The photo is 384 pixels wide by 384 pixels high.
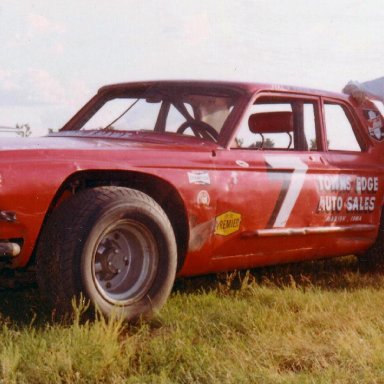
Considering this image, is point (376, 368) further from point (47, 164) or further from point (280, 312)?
point (47, 164)

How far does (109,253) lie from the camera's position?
419cm

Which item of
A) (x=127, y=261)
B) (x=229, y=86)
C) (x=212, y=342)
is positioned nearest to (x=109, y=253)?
(x=127, y=261)

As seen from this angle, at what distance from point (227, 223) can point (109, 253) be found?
86 cm

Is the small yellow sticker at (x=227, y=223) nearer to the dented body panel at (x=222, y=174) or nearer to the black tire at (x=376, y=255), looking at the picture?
the dented body panel at (x=222, y=174)

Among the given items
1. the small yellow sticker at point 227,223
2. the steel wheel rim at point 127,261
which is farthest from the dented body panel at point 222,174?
the steel wheel rim at point 127,261

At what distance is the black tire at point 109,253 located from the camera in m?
3.89

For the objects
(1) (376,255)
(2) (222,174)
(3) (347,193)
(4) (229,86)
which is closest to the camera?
(2) (222,174)

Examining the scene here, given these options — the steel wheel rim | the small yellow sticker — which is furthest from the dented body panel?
the steel wheel rim

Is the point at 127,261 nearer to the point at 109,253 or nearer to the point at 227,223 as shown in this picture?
the point at 109,253

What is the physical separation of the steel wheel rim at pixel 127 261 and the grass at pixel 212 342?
20 cm

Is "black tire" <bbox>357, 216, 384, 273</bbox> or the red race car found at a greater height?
the red race car

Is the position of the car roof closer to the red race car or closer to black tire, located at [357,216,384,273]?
the red race car

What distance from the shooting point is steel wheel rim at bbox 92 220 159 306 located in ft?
13.7

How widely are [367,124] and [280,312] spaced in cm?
244
